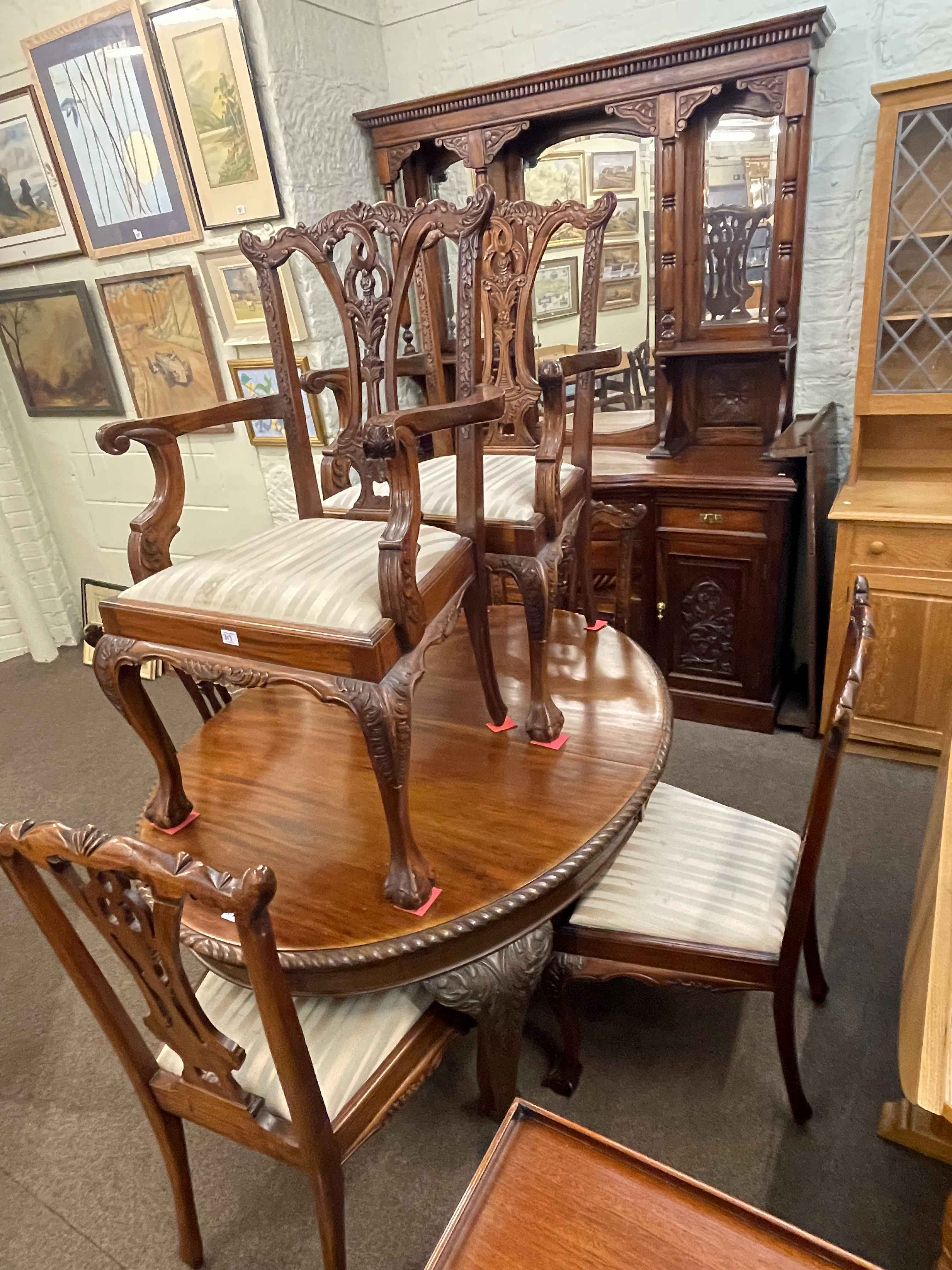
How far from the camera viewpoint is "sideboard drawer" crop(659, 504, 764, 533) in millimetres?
2268

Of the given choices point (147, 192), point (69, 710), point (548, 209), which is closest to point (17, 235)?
point (147, 192)

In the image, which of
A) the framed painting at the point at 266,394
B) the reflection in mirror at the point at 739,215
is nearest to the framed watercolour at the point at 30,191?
the framed painting at the point at 266,394

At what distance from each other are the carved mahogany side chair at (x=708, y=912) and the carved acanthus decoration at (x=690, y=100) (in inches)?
68.2

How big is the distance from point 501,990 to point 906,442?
2034 mm

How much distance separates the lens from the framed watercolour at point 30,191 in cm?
291

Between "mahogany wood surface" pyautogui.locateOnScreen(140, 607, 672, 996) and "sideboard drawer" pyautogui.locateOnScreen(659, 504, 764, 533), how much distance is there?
0.75 metres

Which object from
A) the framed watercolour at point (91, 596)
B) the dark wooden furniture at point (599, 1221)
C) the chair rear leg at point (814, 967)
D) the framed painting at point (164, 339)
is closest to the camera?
the dark wooden furniture at point (599, 1221)

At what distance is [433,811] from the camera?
→ 4.24 ft

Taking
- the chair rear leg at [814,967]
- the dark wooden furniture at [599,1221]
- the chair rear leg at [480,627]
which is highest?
the chair rear leg at [480,627]

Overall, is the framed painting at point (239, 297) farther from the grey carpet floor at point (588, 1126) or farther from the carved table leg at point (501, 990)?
the carved table leg at point (501, 990)

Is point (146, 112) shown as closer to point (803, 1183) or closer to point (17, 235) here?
point (17, 235)

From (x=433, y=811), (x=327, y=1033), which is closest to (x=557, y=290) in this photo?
(x=433, y=811)

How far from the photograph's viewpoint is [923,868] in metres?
1.46

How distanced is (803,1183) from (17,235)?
13.4 feet
